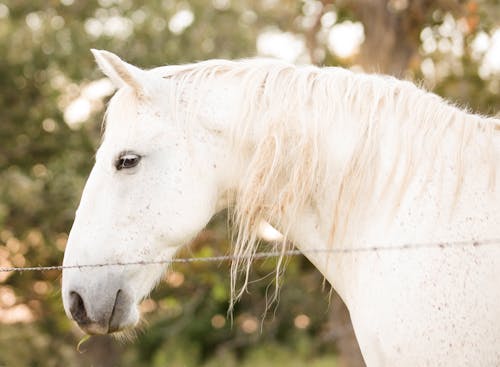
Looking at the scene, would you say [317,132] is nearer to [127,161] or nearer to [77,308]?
[127,161]

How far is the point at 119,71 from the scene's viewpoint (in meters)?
2.57

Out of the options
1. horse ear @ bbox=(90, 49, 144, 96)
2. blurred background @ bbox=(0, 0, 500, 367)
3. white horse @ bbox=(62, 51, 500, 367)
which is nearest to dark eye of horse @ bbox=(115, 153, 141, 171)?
white horse @ bbox=(62, 51, 500, 367)

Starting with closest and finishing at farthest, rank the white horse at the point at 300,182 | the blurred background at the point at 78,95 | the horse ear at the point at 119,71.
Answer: the white horse at the point at 300,182, the horse ear at the point at 119,71, the blurred background at the point at 78,95

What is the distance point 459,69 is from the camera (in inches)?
294

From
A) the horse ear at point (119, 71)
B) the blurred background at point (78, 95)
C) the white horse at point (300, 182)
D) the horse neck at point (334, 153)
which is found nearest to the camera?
the white horse at point (300, 182)

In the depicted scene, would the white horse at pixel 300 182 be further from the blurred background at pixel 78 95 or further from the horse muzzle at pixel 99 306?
the blurred background at pixel 78 95

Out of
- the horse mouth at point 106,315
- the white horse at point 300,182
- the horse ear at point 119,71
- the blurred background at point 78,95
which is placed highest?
the horse ear at point 119,71

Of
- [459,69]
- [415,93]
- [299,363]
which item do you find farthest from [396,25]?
[299,363]

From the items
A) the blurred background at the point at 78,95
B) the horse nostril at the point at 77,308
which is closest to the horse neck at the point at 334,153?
the horse nostril at the point at 77,308

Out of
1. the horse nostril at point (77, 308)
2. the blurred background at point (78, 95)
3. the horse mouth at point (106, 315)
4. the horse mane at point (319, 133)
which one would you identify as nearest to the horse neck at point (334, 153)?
the horse mane at point (319, 133)

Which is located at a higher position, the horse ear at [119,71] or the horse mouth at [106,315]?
the horse ear at [119,71]

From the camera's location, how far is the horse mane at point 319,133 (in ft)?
8.05

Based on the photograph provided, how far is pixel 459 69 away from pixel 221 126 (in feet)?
18.6

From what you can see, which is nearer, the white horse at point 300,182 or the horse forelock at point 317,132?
the white horse at point 300,182
